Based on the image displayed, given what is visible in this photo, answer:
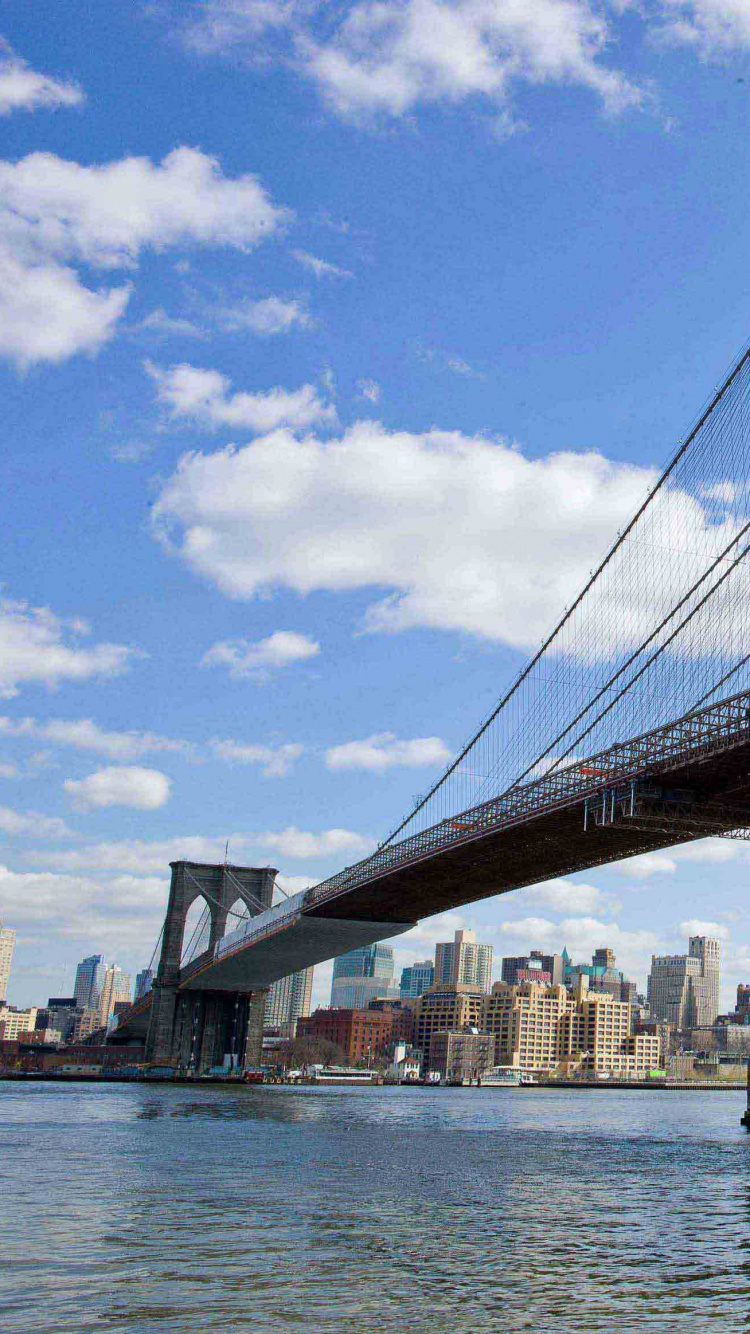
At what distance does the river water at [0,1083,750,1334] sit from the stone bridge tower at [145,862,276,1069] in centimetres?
6282

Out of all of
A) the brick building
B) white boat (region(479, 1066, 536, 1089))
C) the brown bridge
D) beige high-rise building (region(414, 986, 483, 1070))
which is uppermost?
the brown bridge

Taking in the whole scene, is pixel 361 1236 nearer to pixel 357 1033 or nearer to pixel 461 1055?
pixel 461 1055

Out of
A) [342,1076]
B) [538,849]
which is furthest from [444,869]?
[342,1076]

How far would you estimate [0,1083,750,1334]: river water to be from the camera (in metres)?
12.6

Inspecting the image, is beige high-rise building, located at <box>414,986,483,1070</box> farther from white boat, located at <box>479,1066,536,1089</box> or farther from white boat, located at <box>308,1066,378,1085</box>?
white boat, located at <box>308,1066,378,1085</box>

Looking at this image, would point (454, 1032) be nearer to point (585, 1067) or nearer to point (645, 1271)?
point (585, 1067)

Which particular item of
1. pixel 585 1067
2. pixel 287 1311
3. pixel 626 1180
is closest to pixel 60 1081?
pixel 626 1180

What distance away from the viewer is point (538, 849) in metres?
53.0

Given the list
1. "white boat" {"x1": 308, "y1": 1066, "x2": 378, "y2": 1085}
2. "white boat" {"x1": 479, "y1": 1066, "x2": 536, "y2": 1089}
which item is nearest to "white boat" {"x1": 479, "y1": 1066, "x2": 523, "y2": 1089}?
"white boat" {"x1": 479, "y1": 1066, "x2": 536, "y2": 1089}

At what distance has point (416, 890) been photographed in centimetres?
6344

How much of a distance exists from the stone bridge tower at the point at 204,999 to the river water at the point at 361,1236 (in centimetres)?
6282

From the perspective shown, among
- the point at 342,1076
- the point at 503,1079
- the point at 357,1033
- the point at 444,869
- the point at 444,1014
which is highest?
the point at 444,869

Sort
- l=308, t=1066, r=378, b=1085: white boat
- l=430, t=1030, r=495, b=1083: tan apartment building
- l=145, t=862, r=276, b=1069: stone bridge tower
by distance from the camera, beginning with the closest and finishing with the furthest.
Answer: l=145, t=862, r=276, b=1069: stone bridge tower
l=308, t=1066, r=378, b=1085: white boat
l=430, t=1030, r=495, b=1083: tan apartment building

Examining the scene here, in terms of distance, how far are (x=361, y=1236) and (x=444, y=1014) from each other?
7166 inches
